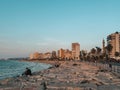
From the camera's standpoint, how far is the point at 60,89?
1548 cm

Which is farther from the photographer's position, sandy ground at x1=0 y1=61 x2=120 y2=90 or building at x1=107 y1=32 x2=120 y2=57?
building at x1=107 y1=32 x2=120 y2=57

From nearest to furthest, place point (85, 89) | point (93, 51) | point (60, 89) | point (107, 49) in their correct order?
point (85, 89) → point (60, 89) → point (107, 49) → point (93, 51)

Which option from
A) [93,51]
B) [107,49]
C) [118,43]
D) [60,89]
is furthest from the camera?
[118,43]

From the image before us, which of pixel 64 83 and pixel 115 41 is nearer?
pixel 64 83

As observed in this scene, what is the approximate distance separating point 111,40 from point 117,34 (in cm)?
607

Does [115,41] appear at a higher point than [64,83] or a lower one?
higher

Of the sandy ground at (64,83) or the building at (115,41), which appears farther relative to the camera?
the building at (115,41)

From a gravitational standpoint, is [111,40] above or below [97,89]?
above

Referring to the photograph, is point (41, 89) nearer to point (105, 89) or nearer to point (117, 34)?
point (105, 89)

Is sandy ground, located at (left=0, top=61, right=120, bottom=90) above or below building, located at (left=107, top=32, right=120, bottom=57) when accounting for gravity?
below

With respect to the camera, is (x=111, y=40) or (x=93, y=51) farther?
(x=111, y=40)

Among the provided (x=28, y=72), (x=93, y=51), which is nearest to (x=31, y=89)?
(x=28, y=72)

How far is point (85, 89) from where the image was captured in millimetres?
14461

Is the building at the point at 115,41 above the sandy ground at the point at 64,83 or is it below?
above
